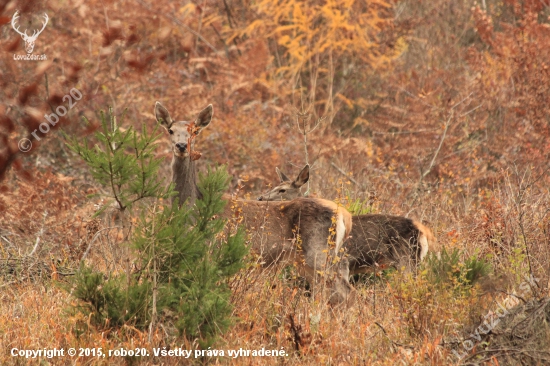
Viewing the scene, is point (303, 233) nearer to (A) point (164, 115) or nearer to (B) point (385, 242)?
(B) point (385, 242)

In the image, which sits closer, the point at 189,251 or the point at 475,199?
the point at 189,251

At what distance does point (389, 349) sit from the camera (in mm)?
5188

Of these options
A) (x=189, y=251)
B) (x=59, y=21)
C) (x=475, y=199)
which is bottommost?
(x=475, y=199)

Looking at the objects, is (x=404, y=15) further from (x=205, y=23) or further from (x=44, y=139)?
(x=44, y=139)

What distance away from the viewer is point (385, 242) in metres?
7.48

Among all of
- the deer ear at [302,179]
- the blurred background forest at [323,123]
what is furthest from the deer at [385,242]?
the deer ear at [302,179]

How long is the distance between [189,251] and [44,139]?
7.15 metres

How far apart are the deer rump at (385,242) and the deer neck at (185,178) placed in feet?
5.46

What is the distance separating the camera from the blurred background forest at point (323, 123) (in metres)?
5.58

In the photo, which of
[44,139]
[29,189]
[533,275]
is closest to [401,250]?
[533,275]

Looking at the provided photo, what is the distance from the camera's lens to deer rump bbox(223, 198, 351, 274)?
23.8ft

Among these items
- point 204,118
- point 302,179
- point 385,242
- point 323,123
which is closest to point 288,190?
point 302,179

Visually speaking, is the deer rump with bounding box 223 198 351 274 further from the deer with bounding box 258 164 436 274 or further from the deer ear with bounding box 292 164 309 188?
the deer ear with bounding box 292 164 309 188

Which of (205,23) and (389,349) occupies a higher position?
(205,23)
